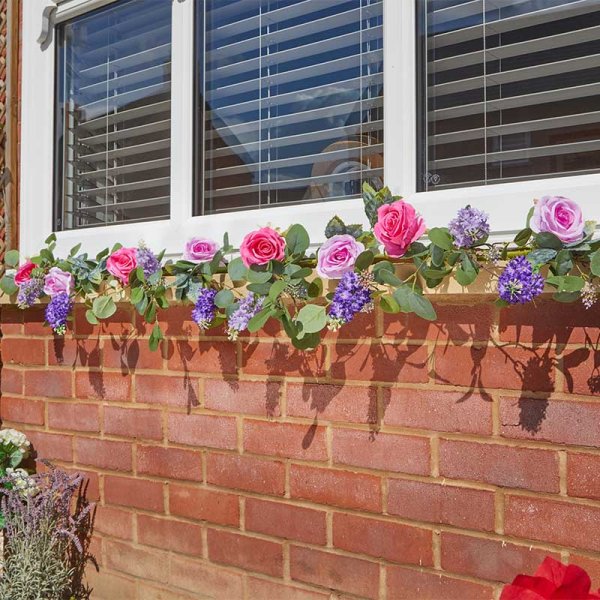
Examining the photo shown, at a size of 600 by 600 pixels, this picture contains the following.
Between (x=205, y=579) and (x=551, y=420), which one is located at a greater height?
(x=551, y=420)

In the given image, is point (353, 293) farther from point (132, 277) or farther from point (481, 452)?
point (132, 277)

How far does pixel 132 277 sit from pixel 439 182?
3.35 feet

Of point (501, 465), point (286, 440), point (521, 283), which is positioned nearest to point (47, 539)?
point (286, 440)

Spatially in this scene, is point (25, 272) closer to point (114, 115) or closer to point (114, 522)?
point (114, 115)

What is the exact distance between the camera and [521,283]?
1.48 meters

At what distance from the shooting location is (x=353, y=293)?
5.54 feet

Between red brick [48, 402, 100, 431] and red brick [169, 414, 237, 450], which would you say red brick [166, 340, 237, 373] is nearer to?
red brick [169, 414, 237, 450]

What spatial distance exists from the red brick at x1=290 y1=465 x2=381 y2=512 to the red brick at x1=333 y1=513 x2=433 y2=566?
43mm

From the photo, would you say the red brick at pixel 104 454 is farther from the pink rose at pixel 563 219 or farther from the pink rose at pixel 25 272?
the pink rose at pixel 563 219

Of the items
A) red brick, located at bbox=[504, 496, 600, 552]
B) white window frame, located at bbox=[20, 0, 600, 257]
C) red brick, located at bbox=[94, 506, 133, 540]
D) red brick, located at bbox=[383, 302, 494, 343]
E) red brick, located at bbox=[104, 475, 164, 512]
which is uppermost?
white window frame, located at bbox=[20, 0, 600, 257]

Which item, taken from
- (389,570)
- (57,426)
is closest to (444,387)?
(389,570)

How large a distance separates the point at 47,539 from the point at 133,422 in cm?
51

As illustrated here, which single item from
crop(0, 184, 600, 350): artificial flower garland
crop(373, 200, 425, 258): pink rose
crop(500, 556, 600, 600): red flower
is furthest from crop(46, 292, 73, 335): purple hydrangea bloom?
crop(500, 556, 600, 600): red flower

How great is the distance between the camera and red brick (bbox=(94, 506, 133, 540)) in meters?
2.42
